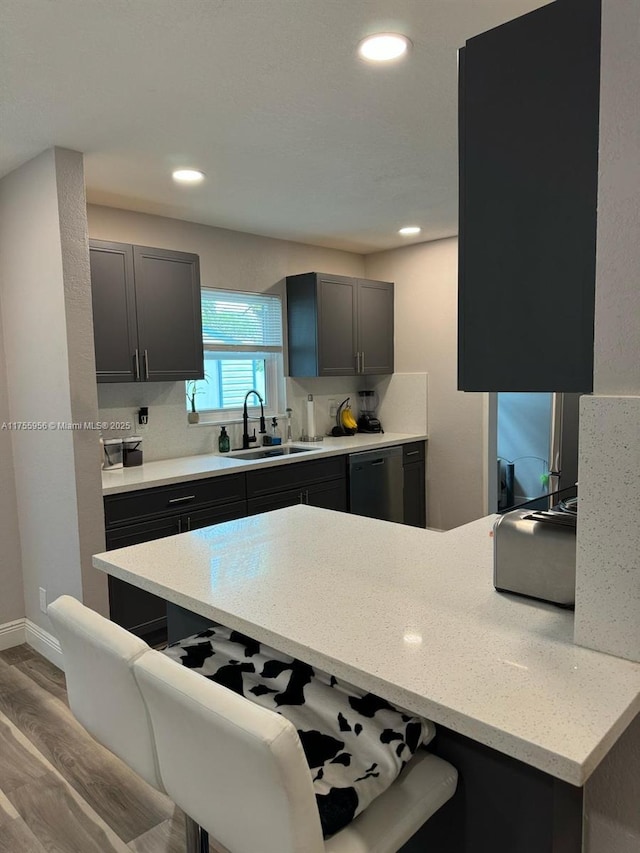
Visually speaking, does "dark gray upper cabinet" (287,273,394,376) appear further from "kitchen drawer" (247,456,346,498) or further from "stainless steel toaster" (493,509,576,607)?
"stainless steel toaster" (493,509,576,607)

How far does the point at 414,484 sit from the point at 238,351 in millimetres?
1822

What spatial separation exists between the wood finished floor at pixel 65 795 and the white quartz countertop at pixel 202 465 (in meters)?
1.05

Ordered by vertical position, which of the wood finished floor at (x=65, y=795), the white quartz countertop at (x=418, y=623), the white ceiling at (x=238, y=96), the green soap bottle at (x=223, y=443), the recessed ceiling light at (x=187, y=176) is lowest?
the wood finished floor at (x=65, y=795)

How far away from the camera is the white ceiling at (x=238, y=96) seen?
1716 millimetres

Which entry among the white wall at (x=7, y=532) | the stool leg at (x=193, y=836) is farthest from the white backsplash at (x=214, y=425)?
the stool leg at (x=193, y=836)

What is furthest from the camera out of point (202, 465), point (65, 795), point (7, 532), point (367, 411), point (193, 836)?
point (367, 411)

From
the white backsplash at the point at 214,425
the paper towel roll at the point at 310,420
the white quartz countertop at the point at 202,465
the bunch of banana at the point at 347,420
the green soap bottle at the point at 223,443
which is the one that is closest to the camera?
the white quartz countertop at the point at 202,465

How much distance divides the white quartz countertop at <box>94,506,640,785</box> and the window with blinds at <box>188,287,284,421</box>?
2.35 metres

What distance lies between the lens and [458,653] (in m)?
1.13

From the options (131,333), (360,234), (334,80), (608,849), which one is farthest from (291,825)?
(360,234)

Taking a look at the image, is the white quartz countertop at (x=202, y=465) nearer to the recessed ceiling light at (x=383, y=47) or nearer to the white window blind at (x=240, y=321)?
the white window blind at (x=240, y=321)

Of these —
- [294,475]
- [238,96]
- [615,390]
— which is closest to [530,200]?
[615,390]

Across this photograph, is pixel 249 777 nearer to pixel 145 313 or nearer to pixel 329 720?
pixel 329 720

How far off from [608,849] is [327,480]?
2.91 meters
